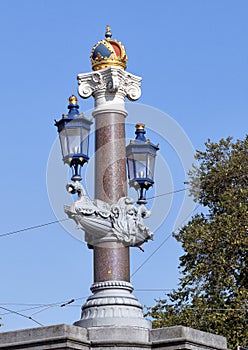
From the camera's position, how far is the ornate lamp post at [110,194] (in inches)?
457

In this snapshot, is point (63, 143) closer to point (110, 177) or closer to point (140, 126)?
point (110, 177)

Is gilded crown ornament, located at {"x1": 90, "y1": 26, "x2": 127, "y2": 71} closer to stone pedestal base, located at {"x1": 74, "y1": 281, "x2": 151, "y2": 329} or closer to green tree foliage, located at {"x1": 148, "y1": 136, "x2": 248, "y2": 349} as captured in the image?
stone pedestal base, located at {"x1": 74, "y1": 281, "x2": 151, "y2": 329}

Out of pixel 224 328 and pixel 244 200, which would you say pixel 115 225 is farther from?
pixel 244 200

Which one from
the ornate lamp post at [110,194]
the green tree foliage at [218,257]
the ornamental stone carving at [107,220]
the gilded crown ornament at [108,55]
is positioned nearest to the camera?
the ornate lamp post at [110,194]

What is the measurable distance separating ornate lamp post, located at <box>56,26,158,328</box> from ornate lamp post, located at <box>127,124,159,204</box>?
0.02 meters

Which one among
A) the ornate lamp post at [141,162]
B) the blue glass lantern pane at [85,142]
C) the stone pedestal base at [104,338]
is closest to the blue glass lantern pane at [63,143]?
the blue glass lantern pane at [85,142]

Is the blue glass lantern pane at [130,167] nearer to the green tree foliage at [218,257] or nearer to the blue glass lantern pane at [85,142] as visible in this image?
the blue glass lantern pane at [85,142]

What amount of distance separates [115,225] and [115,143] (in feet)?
4.61

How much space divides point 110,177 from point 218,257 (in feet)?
47.2

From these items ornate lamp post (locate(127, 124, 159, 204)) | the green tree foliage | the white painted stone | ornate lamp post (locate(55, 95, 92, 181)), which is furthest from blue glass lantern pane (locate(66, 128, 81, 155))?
the green tree foliage

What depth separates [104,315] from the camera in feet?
37.3

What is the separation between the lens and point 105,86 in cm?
1282

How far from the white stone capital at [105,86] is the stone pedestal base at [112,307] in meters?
2.83

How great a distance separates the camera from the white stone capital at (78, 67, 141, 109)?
1277 centimetres
